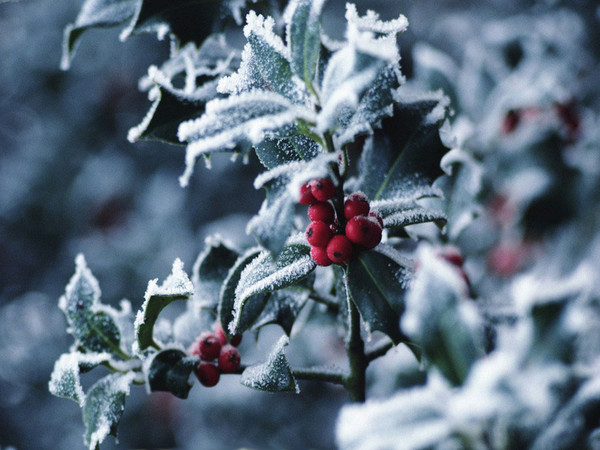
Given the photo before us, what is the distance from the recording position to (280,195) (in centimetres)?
66

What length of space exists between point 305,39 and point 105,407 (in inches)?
21.6

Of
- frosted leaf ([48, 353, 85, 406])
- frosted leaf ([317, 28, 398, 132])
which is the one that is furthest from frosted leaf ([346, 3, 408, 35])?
frosted leaf ([48, 353, 85, 406])

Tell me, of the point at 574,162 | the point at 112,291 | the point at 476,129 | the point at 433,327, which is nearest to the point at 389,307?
the point at 433,327

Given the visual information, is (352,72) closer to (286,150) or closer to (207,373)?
(286,150)

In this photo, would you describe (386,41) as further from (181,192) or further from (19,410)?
(19,410)

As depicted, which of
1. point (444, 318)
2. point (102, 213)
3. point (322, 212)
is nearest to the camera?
point (444, 318)

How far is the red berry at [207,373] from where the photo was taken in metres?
0.86

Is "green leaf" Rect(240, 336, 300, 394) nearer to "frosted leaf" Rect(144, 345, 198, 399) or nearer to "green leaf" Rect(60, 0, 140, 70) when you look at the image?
"frosted leaf" Rect(144, 345, 198, 399)

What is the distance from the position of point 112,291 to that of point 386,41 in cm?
226

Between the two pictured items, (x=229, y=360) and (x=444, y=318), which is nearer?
(x=444, y=318)

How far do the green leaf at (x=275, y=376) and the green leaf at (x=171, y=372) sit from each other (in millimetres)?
91

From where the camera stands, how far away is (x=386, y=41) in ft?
2.32

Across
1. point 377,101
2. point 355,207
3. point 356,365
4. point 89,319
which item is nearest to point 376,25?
point 377,101

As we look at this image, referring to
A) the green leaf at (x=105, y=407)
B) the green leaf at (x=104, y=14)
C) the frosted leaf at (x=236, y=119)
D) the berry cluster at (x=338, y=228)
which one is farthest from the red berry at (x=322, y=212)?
the green leaf at (x=104, y=14)
